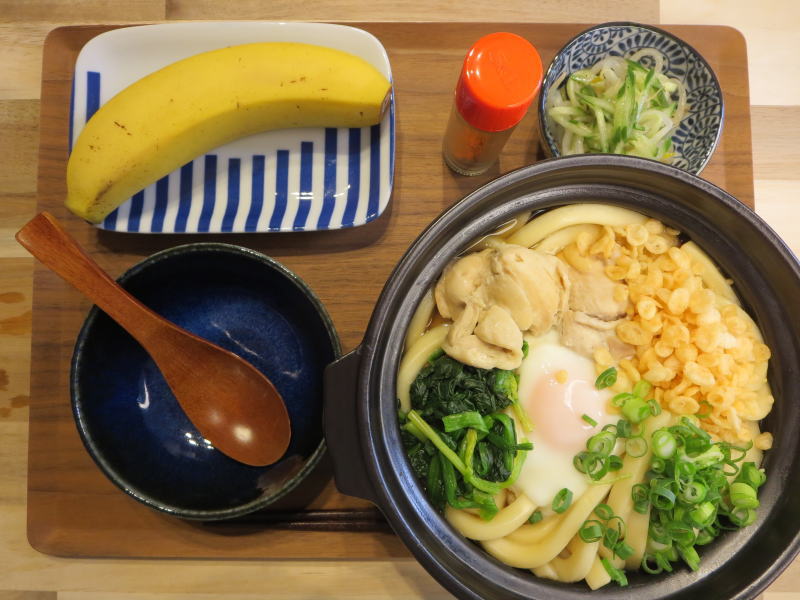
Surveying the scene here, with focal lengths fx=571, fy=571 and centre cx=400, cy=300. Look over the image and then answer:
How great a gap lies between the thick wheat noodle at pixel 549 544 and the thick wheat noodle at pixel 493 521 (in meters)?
0.03

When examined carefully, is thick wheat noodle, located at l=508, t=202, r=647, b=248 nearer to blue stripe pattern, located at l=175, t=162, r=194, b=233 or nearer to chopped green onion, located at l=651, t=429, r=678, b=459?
chopped green onion, located at l=651, t=429, r=678, b=459

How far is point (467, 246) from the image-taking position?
4.63ft

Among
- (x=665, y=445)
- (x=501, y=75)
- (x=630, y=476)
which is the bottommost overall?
(x=630, y=476)

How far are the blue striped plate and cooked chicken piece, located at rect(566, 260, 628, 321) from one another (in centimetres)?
59

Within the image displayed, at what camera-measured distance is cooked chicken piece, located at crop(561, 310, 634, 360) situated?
1417mm

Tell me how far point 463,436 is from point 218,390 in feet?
2.27

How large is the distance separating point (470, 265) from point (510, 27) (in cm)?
87

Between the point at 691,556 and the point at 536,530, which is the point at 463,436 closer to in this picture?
the point at 536,530

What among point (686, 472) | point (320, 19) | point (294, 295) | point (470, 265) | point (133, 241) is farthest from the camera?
point (320, 19)

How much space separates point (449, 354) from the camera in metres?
1.36

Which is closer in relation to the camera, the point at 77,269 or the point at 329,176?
the point at 77,269

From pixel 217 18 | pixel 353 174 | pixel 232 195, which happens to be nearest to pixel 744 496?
pixel 353 174

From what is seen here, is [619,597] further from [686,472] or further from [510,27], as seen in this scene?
[510,27]

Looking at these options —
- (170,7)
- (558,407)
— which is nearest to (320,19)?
(170,7)
